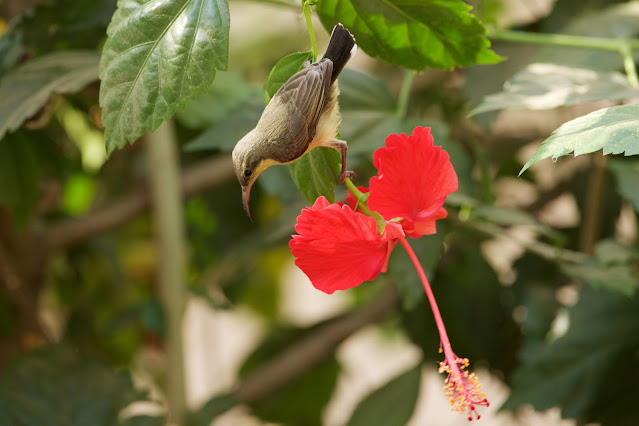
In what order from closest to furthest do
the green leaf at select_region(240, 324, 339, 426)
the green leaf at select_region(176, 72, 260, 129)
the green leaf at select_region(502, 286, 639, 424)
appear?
the green leaf at select_region(502, 286, 639, 424), the green leaf at select_region(176, 72, 260, 129), the green leaf at select_region(240, 324, 339, 426)

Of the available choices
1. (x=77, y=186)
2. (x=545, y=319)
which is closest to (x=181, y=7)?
(x=545, y=319)

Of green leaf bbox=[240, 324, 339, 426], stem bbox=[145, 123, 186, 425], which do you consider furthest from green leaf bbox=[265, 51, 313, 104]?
green leaf bbox=[240, 324, 339, 426]

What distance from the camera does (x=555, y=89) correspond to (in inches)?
19.7

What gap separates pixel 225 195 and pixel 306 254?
2.47ft

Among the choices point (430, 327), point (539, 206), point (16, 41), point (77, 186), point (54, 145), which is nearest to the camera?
point (16, 41)

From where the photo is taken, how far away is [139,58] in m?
0.35

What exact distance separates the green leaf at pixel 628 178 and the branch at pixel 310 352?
15.8 inches

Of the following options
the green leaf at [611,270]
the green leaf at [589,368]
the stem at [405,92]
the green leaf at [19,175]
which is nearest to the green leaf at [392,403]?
the green leaf at [589,368]

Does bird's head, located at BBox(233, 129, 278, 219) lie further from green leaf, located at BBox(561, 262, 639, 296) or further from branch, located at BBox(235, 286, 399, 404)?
branch, located at BBox(235, 286, 399, 404)

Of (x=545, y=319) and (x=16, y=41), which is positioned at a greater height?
(x=16, y=41)

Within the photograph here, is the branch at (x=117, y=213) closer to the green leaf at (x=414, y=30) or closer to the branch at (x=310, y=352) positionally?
the branch at (x=310, y=352)

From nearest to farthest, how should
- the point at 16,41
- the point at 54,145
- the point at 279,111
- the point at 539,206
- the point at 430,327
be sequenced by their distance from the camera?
the point at 279,111 → the point at 16,41 → the point at 54,145 → the point at 430,327 → the point at 539,206

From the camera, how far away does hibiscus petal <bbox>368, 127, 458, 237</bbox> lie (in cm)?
35

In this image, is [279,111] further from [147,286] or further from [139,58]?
[147,286]
